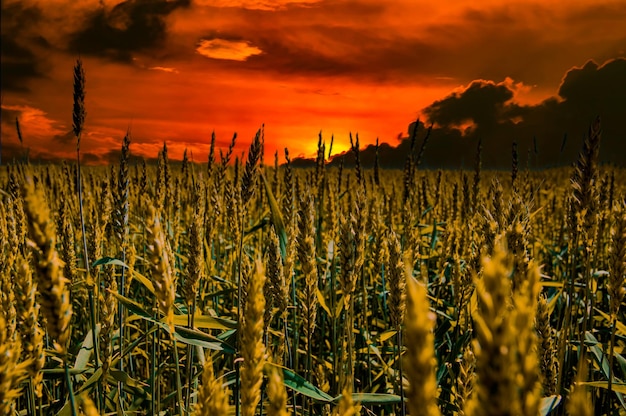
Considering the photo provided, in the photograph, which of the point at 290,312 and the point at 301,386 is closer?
the point at 301,386

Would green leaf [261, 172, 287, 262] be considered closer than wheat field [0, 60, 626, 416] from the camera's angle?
No

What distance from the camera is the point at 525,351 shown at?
0.51 metres

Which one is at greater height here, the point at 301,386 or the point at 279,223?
the point at 279,223

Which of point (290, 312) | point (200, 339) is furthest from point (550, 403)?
point (290, 312)

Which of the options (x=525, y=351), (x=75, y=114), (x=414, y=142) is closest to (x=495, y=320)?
(x=525, y=351)

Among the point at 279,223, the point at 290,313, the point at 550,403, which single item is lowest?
the point at 290,313

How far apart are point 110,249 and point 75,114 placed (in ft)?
5.88

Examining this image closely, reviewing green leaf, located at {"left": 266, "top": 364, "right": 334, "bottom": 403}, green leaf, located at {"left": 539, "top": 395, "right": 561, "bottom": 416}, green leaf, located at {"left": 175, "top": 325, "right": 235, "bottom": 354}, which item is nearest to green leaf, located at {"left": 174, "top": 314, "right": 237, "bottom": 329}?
green leaf, located at {"left": 175, "top": 325, "right": 235, "bottom": 354}

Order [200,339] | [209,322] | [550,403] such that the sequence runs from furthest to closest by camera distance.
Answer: [209,322], [200,339], [550,403]

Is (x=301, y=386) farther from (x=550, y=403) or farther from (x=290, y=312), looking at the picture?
(x=290, y=312)

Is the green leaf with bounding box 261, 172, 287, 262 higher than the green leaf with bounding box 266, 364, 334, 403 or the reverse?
higher

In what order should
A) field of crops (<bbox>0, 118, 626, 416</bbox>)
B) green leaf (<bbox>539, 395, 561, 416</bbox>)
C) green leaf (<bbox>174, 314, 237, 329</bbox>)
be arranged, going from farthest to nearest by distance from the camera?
green leaf (<bbox>174, 314, 237, 329</bbox>) < green leaf (<bbox>539, 395, 561, 416</bbox>) < field of crops (<bbox>0, 118, 626, 416</bbox>)

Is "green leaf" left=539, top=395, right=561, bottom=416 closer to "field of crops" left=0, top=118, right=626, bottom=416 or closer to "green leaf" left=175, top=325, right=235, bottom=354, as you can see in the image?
"field of crops" left=0, top=118, right=626, bottom=416

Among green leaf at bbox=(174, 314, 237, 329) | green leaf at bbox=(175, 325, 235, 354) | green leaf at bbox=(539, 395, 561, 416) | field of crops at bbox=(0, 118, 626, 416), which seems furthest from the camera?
green leaf at bbox=(174, 314, 237, 329)
